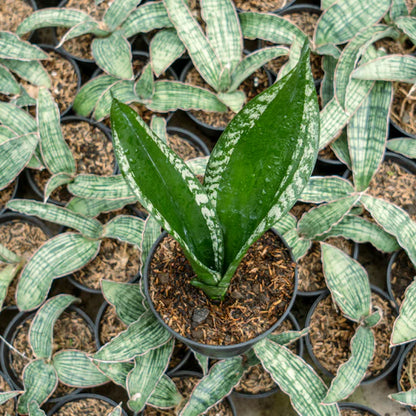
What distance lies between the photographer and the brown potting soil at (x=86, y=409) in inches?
52.5

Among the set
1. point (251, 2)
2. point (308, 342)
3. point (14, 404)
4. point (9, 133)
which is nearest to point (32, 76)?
point (9, 133)

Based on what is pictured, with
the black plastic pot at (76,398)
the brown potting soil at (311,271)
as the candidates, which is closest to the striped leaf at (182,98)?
the brown potting soil at (311,271)

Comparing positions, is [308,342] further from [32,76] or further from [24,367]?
[32,76]

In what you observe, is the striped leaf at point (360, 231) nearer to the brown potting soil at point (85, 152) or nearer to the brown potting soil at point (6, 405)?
the brown potting soil at point (85, 152)

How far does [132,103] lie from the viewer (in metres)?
1.53

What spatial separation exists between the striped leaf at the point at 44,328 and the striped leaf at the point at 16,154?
0.38 meters

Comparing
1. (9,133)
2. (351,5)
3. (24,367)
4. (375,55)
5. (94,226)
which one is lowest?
(24,367)

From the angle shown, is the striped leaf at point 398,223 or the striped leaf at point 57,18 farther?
the striped leaf at point 57,18

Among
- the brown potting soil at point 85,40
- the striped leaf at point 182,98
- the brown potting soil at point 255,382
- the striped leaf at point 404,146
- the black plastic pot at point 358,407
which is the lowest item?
the black plastic pot at point 358,407

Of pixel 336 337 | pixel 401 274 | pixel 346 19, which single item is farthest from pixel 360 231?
pixel 346 19

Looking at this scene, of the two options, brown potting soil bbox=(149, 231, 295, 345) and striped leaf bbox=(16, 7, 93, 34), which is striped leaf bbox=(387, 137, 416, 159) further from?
striped leaf bbox=(16, 7, 93, 34)

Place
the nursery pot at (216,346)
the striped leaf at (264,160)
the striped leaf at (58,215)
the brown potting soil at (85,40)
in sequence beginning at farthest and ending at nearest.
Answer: the brown potting soil at (85,40) → the striped leaf at (58,215) → the nursery pot at (216,346) → the striped leaf at (264,160)

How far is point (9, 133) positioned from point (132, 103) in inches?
15.6

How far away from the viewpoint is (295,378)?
1.14 metres
